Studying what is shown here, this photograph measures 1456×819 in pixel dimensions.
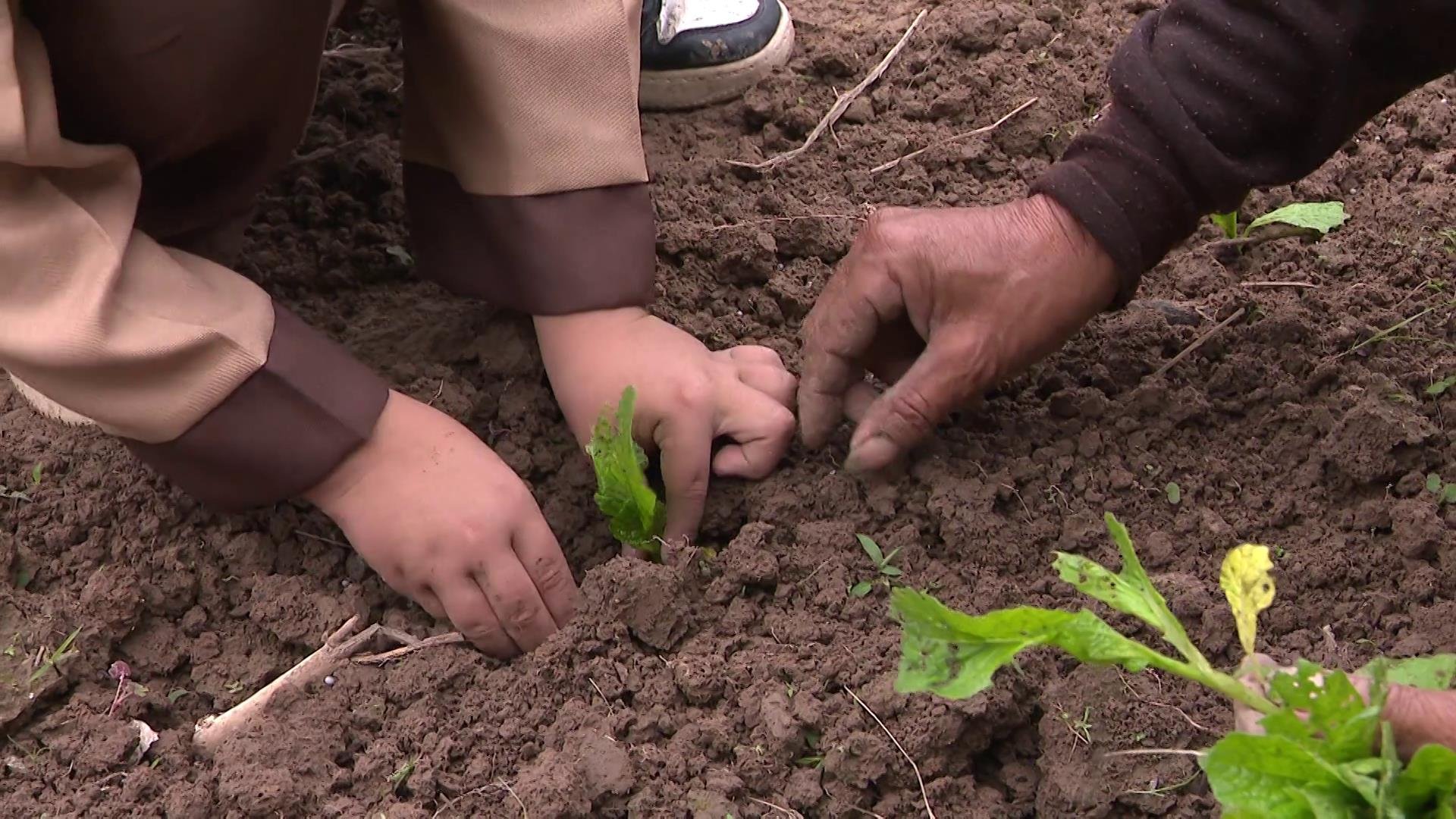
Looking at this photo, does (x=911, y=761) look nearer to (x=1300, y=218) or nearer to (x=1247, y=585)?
(x=1247, y=585)

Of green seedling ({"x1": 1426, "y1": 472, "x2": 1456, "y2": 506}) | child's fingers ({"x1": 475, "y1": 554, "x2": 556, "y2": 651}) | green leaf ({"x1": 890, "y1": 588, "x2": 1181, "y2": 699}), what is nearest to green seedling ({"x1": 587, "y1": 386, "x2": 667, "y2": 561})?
child's fingers ({"x1": 475, "y1": 554, "x2": 556, "y2": 651})

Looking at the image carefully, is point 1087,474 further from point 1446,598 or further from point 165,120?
point 165,120

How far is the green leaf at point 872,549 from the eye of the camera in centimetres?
166

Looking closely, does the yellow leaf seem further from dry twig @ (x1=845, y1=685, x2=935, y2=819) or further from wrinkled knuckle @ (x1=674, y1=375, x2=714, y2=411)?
wrinkled knuckle @ (x1=674, y1=375, x2=714, y2=411)

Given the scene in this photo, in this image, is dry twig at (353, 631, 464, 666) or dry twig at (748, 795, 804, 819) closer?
dry twig at (748, 795, 804, 819)

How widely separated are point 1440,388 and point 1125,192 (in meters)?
0.61

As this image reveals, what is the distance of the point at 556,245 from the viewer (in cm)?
189

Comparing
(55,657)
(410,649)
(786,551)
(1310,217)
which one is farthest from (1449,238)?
(55,657)

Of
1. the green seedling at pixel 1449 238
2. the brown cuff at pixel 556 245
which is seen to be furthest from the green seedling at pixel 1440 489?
the brown cuff at pixel 556 245

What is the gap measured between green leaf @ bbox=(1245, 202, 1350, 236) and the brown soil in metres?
0.04

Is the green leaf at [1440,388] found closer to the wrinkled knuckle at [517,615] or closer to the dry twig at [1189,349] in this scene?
the dry twig at [1189,349]

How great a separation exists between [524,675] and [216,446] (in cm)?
48

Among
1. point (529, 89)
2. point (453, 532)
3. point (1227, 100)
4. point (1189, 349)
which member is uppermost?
point (1227, 100)

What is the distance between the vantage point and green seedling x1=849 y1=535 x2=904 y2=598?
5.35 feet
